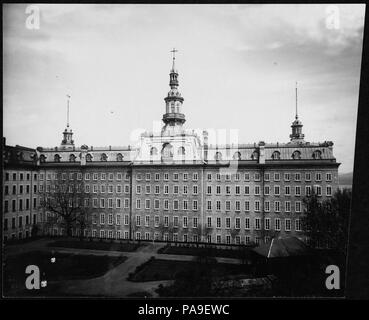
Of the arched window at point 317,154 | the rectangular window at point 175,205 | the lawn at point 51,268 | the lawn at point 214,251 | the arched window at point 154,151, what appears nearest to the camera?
the lawn at point 51,268

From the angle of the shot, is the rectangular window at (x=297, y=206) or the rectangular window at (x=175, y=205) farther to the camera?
the rectangular window at (x=175, y=205)

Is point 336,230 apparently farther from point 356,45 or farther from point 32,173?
point 32,173

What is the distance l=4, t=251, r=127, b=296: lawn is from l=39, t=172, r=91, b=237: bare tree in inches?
19.0

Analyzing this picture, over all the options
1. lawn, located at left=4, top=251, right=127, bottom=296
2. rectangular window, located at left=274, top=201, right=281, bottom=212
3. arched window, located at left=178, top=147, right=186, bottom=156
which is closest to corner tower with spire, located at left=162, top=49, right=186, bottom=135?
arched window, located at left=178, top=147, right=186, bottom=156

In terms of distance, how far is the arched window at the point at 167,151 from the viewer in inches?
187

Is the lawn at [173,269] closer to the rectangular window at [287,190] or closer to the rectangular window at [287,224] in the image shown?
the rectangular window at [287,224]

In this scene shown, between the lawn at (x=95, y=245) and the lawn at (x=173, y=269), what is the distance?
424 millimetres

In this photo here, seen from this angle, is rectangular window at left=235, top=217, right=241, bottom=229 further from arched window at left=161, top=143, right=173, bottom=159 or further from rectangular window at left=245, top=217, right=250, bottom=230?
arched window at left=161, top=143, right=173, bottom=159

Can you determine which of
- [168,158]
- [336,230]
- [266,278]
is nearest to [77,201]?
[168,158]

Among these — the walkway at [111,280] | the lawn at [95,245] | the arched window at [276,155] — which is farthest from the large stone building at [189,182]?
the walkway at [111,280]

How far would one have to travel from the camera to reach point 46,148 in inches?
182

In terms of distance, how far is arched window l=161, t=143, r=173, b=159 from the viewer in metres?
4.74

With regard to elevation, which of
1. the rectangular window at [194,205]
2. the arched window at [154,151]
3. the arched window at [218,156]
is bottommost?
the rectangular window at [194,205]

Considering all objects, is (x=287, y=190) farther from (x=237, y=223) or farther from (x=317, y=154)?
(x=237, y=223)
